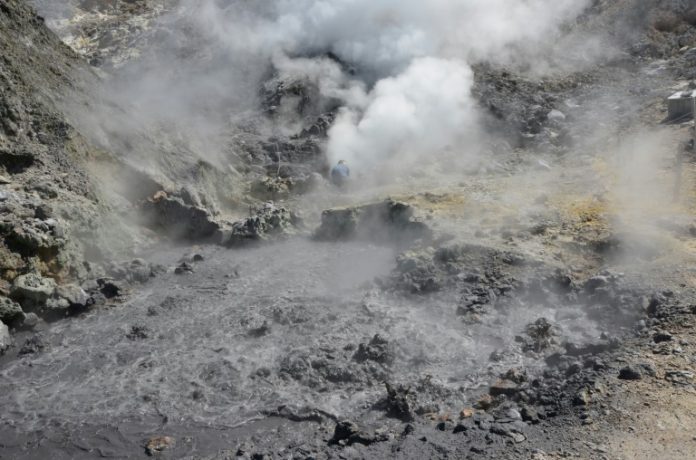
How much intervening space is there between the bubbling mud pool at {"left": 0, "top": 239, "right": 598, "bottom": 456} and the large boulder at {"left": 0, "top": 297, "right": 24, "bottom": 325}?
40 cm

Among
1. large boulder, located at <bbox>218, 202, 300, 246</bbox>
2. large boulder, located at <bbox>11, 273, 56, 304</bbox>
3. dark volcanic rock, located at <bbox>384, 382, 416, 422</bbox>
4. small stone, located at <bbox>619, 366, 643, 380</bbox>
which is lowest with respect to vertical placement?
dark volcanic rock, located at <bbox>384, 382, 416, 422</bbox>

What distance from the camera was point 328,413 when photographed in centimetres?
612

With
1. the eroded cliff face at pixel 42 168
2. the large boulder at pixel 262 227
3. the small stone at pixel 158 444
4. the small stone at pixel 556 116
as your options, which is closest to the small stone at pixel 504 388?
the small stone at pixel 158 444

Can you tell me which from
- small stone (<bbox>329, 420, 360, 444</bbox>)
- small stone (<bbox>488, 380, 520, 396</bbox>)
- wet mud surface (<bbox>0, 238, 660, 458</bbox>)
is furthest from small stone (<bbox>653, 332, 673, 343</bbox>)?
small stone (<bbox>329, 420, 360, 444</bbox>)

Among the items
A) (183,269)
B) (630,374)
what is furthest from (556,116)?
(630,374)

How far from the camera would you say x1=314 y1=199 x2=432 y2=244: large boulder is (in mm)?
10117

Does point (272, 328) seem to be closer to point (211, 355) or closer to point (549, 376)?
point (211, 355)

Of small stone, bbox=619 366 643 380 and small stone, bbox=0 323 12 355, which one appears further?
small stone, bbox=0 323 12 355

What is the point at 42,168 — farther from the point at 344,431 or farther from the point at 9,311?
the point at 344,431

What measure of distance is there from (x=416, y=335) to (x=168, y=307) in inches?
134

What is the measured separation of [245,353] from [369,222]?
12.6ft

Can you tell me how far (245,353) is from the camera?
7230mm

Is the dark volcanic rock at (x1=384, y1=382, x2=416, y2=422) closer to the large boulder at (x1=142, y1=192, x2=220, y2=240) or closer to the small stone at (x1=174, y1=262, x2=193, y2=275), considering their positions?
the small stone at (x1=174, y1=262, x2=193, y2=275)

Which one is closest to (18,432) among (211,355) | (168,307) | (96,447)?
(96,447)
